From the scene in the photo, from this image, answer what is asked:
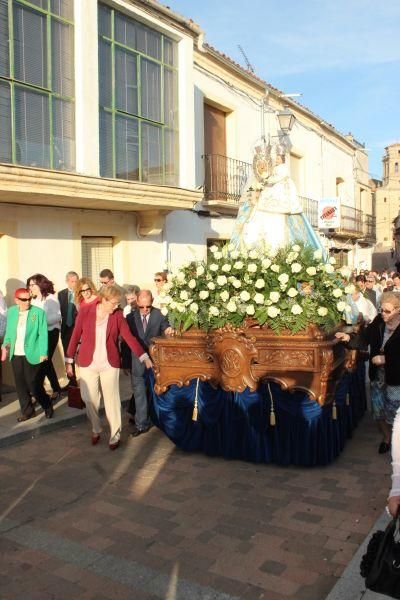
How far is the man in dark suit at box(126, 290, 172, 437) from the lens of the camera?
6445 mm

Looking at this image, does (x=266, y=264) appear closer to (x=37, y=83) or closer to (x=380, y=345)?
(x=380, y=345)

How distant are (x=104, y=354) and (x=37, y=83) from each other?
4.49m

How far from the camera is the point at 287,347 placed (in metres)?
5.04

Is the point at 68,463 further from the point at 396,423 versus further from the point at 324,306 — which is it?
the point at 396,423

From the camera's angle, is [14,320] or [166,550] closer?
[166,550]

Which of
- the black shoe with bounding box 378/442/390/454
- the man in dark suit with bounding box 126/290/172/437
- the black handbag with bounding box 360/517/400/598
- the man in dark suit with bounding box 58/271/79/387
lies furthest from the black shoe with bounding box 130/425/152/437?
the black handbag with bounding box 360/517/400/598

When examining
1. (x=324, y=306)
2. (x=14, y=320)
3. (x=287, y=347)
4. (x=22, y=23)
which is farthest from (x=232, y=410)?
(x=22, y=23)

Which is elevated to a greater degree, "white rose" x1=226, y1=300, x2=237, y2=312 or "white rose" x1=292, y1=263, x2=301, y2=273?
"white rose" x1=292, y1=263, x2=301, y2=273

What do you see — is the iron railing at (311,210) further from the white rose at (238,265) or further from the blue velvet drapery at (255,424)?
the white rose at (238,265)

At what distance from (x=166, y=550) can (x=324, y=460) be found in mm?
2003

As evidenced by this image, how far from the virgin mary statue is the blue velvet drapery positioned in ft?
6.02

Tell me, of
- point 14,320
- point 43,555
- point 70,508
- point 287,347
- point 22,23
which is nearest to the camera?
point 43,555

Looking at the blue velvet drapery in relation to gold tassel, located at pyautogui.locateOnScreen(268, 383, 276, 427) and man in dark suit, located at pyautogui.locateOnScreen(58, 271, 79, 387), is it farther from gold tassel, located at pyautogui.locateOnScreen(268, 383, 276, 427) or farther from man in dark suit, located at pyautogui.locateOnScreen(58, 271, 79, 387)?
man in dark suit, located at pyautogui.locateOnScreen(58, 271, 79, 387)

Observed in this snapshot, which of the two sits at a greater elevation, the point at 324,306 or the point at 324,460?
the point at 324,306
